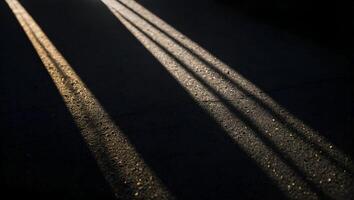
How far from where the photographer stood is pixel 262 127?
3.52 metres

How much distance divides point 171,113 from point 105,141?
37.1 inches

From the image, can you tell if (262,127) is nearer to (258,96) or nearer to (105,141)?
(258,96)

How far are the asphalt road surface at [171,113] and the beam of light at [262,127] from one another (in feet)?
0.05

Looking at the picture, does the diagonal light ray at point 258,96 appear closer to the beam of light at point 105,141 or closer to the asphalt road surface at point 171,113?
the asphalt road surface at point 171,113

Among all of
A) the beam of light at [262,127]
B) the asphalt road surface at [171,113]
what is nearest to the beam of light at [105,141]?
the asphalt road surface at [171,113]

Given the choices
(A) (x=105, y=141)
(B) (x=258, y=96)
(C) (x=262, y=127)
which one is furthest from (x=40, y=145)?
(B) (x=258, y=96)

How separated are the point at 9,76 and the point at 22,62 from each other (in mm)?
448

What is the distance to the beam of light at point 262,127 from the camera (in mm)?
2881

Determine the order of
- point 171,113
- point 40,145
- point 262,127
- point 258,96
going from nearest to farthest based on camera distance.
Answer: point 40,145 < point 262,127 < point 171,113 < point 258,96

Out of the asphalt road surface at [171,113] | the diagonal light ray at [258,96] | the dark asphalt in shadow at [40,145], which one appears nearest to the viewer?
the dark asphalt in shadow at [40,145]

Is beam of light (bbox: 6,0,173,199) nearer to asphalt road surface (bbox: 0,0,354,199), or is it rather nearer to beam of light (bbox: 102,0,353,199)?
asphalt road surface (bbox: 0,0,354,199)

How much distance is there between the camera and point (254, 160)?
3066mm

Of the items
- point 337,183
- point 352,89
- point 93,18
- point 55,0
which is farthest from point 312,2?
point 55,0

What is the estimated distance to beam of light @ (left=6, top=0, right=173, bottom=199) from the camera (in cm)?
273
